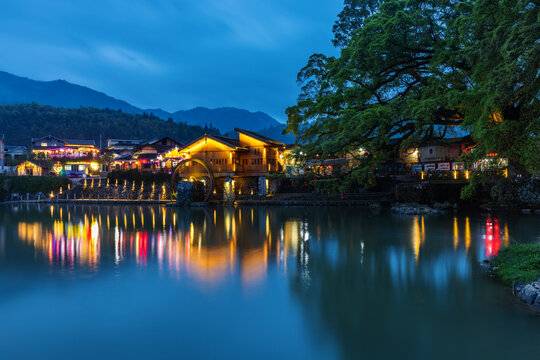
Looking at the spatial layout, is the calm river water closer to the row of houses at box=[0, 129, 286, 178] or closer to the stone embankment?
the stone embankment

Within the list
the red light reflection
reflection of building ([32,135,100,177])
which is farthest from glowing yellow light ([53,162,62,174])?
the red light reflection

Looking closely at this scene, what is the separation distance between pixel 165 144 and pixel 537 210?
1734 inches

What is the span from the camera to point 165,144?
2035 inches

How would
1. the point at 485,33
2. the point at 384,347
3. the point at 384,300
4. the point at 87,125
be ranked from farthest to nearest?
1. the point at 87,125
2. the point at 485,33
3. the point at 384,300
4. the point at 384,347

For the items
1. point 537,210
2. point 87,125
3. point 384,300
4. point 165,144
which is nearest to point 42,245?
point 384,300

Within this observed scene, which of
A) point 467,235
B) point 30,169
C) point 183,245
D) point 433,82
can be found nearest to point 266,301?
point 183,245

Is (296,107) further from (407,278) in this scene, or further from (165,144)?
(165,144)

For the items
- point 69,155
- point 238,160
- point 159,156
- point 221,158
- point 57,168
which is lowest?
point 238,160

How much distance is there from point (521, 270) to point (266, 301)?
18.0 ft

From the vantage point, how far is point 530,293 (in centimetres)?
651

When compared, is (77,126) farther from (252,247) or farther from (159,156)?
(252,247)

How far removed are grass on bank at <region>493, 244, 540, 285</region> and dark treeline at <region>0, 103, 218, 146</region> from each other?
77.2 metres

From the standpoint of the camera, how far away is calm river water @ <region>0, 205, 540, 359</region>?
5.30 meters

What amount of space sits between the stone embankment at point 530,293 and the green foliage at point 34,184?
50.3m
